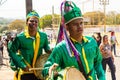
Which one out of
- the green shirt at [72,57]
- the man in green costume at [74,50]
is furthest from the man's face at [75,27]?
the green shirt at [72,57]

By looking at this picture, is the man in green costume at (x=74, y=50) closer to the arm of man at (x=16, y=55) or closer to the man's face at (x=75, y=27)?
the man's face at (x=75, y=27)

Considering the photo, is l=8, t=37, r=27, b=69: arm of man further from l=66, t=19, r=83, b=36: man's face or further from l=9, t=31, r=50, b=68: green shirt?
l=66, t=19, r=83, b=36: man's face

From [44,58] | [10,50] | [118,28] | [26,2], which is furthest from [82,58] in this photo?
[118,28]

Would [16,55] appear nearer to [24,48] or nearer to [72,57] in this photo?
[24,48]

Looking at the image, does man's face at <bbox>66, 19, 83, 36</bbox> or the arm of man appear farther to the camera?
the arm of man

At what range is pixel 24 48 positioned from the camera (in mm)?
7121

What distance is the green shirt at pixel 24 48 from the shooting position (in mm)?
7062

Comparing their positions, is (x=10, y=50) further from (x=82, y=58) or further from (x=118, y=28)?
(x=118, y=28)

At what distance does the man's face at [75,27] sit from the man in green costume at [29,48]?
7.97ft

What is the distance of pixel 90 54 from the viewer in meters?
4.76

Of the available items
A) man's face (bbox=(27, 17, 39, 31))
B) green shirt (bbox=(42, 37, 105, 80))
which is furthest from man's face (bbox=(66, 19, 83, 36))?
man's face (bbox=(27, 17, 39, 31))

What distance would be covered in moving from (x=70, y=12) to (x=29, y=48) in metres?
2.45

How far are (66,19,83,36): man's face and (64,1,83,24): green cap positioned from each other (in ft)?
0.14

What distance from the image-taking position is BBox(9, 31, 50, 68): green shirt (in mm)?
7062
